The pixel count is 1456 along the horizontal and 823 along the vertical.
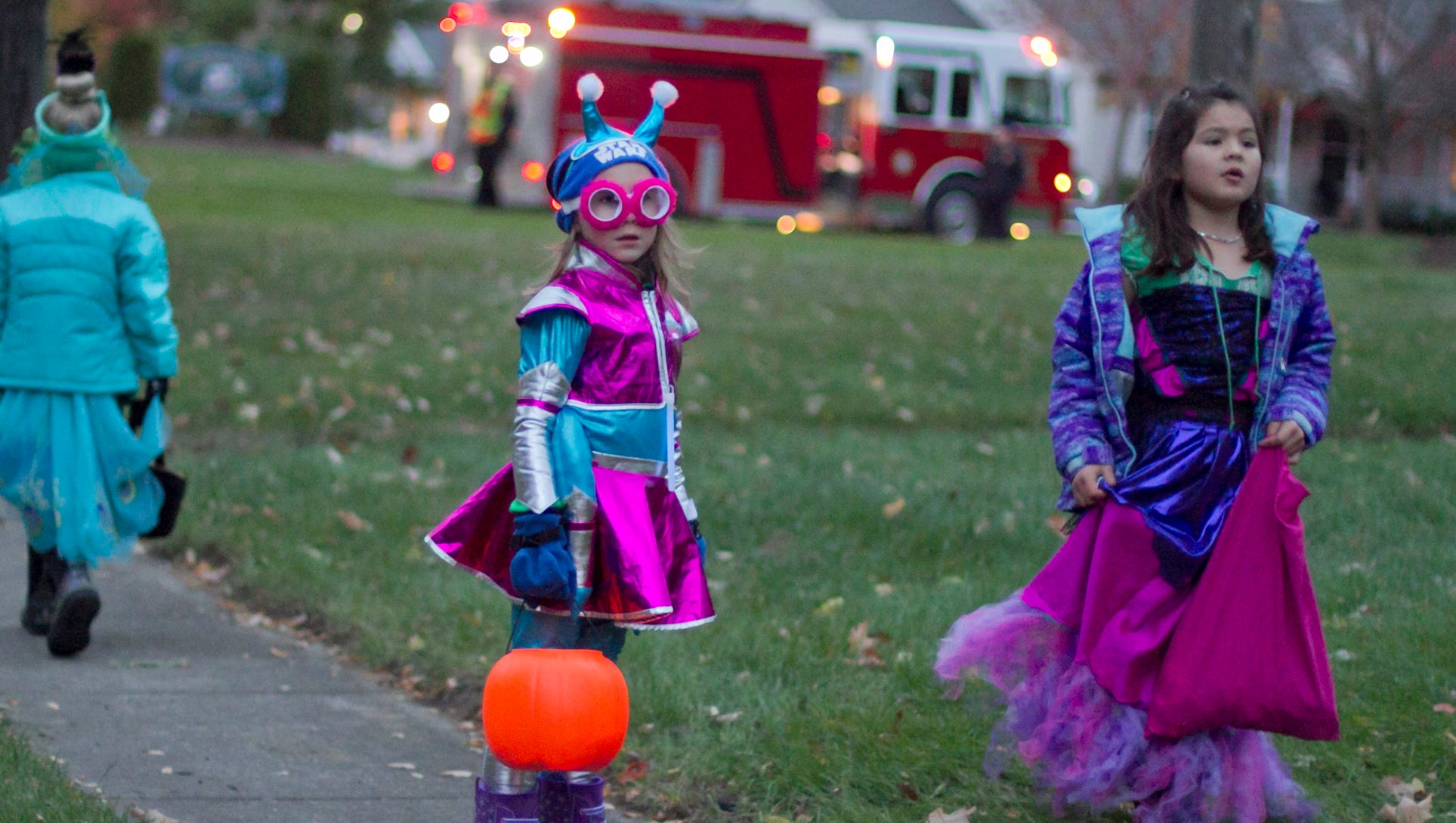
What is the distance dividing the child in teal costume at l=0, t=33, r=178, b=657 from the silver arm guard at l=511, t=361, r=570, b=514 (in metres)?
2.29

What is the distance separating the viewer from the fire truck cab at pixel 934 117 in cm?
2388

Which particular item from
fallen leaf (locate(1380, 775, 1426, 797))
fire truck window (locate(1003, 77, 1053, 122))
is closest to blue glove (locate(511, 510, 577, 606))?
fallen leaf (locate(1380, 775, 1426, 797))

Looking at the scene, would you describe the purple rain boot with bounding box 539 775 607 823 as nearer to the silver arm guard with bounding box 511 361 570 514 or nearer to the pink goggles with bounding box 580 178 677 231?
the silver arm guard with bounding box 511 361 570 514

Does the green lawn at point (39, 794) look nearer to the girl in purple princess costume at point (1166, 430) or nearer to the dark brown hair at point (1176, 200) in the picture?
the girl in purple princess costume at point (1166, 430)

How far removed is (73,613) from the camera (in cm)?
520

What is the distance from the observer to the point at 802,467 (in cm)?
802

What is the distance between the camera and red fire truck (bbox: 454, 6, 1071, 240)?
23.1 meters

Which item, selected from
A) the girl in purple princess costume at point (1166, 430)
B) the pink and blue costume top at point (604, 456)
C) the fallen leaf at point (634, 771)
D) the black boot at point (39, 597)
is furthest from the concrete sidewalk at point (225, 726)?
the girl in purple princess costume at point (1166, 430)

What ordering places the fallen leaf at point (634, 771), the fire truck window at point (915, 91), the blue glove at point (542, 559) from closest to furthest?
1. the blue glove at point (542, 559)
2. the fallen leaf at point (634, 771)
3. the fire truck window at point (915, 91)

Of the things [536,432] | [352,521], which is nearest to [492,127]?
[352,521]

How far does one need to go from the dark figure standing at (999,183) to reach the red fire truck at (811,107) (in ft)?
0.81

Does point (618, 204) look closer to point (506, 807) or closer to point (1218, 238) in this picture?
point (506, 807)

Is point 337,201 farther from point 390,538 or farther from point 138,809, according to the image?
point 138,809

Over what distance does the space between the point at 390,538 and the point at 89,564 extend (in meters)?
1.57
